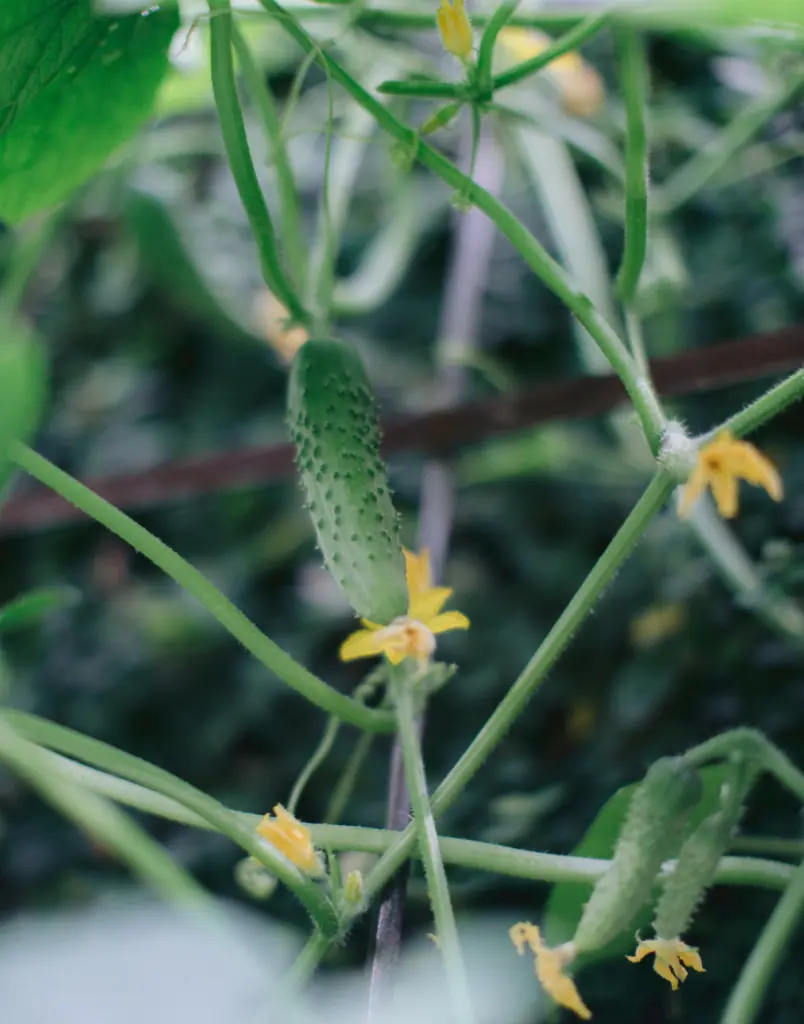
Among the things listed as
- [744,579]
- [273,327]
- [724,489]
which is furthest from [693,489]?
[273,327]

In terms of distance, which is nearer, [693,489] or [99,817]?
[693,489]

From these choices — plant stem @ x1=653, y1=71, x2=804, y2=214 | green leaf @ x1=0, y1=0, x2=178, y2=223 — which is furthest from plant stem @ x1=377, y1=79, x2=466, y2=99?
plant stem @ x1=653, y1=71, x2=804, y2=214

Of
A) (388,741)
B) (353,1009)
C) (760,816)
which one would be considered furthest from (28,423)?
(388,741)

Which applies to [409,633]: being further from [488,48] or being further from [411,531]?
[411,531]

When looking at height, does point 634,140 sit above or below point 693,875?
above

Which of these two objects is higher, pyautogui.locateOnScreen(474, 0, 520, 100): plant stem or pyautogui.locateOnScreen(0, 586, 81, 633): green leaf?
pyautogui.locateOnScreen(474, 0, 520, 100): plant stem

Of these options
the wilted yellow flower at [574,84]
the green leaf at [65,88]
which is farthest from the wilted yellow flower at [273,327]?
the wilted yellow flower at [574,84]

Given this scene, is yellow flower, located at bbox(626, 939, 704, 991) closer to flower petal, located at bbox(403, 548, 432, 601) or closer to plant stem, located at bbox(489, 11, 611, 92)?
flower petal, located at bbox(403, 548, 432, 601)
